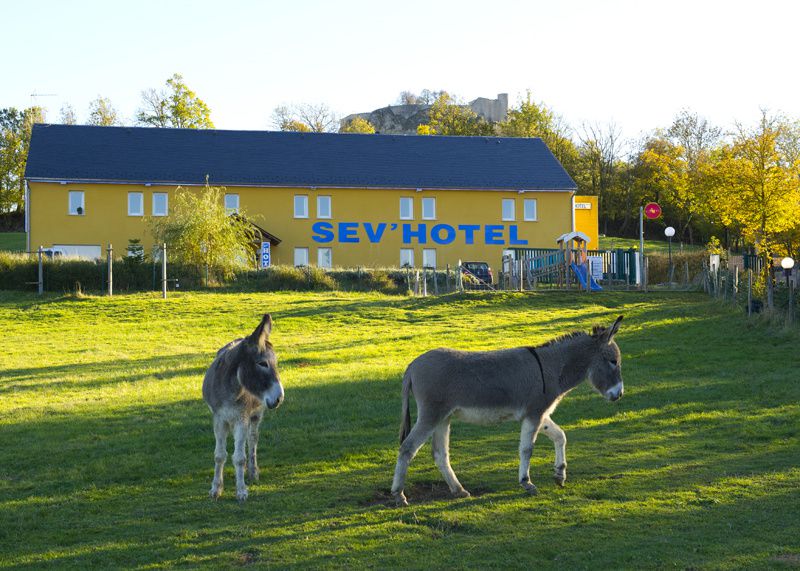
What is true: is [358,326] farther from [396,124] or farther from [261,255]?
[396,124]

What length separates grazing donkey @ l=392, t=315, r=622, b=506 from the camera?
32.0ft

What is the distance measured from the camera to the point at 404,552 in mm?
8242

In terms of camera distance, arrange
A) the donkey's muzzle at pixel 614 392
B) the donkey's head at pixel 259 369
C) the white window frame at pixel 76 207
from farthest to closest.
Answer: the white window frame at pixel 76 207
the donkey's muzzle at pixel 614 392
the donkey's head at pixel 259 369

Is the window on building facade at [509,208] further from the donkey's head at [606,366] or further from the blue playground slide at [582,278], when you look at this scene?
the donkey's head at [606,366]

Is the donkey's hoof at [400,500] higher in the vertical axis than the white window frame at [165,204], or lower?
lower

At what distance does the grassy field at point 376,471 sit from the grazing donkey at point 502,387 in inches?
19.6

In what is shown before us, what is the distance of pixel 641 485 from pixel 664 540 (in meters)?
2.00

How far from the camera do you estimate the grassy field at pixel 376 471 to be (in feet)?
27.4

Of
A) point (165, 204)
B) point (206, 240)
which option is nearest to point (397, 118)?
point (165, 204)

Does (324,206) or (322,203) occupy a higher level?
(322,203)

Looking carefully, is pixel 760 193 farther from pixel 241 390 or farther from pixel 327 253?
pixel 241 390

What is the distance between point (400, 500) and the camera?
9.75 m

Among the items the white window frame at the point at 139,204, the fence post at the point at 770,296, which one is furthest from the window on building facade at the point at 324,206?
the fence post at the point at 770,296

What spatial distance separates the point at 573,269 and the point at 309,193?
72.9ft
